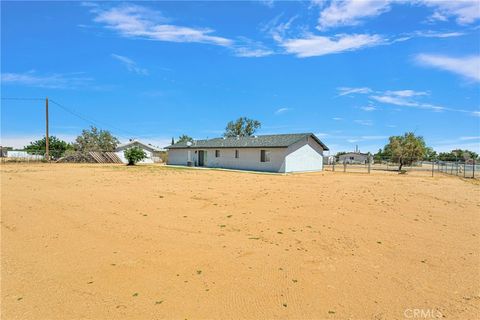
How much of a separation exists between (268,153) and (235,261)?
22.5 m

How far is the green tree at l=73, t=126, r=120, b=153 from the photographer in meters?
59.6

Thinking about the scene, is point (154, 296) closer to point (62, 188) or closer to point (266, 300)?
point (266, 300)

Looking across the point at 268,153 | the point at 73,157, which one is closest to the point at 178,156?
the point at 73,157

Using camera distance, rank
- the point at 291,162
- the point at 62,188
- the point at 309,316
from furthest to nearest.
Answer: the point at 291,162 → the point at 62,188 → the point at 309,316

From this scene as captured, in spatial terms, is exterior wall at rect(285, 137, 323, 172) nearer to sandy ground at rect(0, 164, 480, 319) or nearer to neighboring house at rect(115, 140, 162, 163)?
sandy ground at rect(0, 164, 480, 319)

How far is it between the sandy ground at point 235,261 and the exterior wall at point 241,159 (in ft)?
56.1

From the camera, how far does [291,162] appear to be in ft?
87.2

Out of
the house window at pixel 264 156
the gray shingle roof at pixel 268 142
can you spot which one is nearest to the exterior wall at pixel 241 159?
the house window at pixel 264 156

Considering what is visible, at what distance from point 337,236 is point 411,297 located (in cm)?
246

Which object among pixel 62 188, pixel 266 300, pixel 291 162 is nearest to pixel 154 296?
pixel 266 300

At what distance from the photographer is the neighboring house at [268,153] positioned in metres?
26.3

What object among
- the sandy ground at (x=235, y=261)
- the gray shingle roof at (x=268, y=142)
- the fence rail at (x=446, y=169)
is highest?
the gray shingle roof at (x=268, y=142)

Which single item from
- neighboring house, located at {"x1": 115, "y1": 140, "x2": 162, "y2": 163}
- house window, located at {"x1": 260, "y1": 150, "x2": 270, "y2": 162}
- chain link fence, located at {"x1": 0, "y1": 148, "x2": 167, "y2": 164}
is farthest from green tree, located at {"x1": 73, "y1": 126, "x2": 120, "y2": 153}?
house window, located at {"x1": 260, "y1": 150, "x2": 270, "y2": 162}

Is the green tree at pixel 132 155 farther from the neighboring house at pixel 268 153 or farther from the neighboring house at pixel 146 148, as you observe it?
the neighboring house at pixel 146 148
